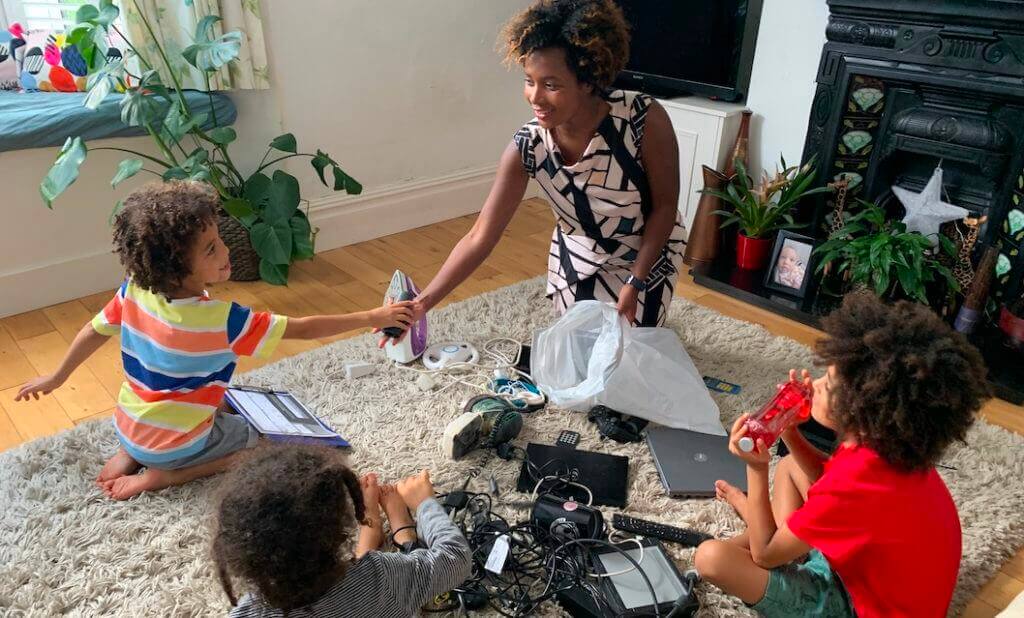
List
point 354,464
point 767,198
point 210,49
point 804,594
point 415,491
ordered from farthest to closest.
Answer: point 767,198
point 210,49
point 354,464
point 415,491
point 804,594

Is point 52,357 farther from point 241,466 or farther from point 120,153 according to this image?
point 241,466

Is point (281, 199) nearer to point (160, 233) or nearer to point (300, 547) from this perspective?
point (160, 233)

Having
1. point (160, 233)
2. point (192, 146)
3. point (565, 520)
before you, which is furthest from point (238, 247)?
point (565, 520)

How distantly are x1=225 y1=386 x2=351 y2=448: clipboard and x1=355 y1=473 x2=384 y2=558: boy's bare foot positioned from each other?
0.28 metres

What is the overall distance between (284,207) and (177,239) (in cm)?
113

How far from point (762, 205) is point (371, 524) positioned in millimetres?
1968

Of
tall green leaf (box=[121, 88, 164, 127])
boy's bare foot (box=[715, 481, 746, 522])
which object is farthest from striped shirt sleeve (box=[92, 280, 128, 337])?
boy's bare foot (box=[715, 481, 746, 522])

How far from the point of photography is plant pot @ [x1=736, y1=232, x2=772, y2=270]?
2.78 metres

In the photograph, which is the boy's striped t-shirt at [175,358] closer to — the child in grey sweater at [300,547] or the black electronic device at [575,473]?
the child in grey sweater at [300,547]

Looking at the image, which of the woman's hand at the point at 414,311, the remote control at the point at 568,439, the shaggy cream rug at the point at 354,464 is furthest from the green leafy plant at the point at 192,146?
the remote control at the point at 568,439

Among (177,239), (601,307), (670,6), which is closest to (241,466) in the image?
(177,239)

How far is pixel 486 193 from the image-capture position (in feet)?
11.6

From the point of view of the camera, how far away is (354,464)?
1.72 meters

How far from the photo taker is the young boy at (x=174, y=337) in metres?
1.44
